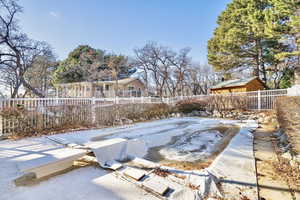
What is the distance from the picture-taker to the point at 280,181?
2.04 metres

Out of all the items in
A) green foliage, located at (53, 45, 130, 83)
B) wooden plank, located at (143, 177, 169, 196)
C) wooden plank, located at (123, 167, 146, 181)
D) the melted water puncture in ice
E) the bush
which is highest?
green foliage, located at (53, 45, 130, 83)

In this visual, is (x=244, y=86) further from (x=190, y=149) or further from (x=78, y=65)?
(x=78, y=65)

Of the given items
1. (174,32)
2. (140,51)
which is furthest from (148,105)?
(140,51)

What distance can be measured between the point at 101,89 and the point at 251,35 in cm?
1736

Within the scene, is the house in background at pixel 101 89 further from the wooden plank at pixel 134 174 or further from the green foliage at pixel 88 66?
the wooden plank at pixel 134 174

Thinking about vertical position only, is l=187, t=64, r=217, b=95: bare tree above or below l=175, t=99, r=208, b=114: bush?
above

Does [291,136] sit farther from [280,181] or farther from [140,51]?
[140,51]

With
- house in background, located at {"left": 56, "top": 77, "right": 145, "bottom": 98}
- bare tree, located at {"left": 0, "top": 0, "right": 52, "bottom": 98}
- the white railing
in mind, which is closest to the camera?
the white railing

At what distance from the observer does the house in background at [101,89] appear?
→ 60.8 ft

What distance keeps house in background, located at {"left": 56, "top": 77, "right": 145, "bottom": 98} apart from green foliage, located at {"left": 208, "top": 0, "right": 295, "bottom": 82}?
10.1 metres

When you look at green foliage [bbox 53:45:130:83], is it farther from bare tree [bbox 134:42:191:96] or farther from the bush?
the bush

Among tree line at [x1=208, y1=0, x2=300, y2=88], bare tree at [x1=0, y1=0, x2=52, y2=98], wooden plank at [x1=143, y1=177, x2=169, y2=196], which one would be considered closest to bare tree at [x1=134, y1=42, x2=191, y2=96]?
tree line at [x1=208, y1=0, x2=300, y2=88]

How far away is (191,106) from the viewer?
10.4 metres

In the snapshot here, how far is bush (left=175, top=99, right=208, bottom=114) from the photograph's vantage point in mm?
10406
